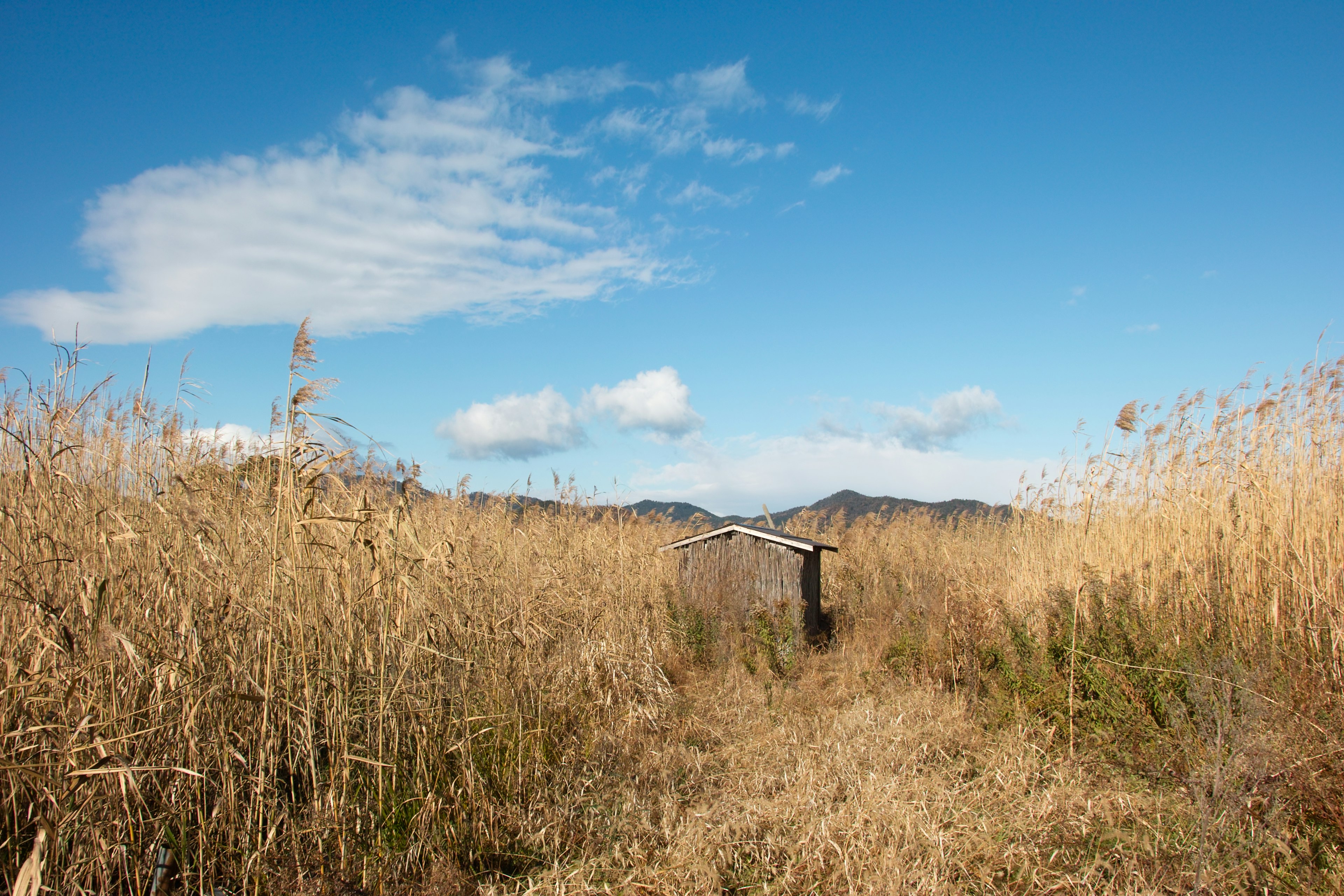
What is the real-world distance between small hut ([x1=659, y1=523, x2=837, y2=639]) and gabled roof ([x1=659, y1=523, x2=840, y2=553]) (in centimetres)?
1

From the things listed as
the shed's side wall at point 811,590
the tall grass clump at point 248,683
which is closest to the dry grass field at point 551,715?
the tall grass clump at point 248,683

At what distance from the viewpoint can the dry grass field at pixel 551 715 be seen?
2777 millimetres

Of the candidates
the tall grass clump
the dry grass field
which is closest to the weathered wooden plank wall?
the dry grass field

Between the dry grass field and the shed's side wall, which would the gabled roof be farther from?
the dry grass field

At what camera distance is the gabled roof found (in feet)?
30.2

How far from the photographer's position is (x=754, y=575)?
9648 millimetres

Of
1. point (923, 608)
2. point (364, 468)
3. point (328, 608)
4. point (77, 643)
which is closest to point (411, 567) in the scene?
point (328, 608)

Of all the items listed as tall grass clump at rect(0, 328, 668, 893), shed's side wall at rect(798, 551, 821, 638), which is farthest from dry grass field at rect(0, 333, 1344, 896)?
shed's side wall at rect(798, 551, 821, 638)

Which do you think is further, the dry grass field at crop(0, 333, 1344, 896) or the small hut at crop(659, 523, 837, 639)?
the small hut at crop(659, 523, 837, 639)

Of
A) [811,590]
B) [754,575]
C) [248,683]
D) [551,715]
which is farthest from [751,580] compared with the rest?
[248,683]

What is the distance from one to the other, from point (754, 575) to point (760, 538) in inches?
21.3

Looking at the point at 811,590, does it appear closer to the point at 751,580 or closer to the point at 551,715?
the point at 751,580

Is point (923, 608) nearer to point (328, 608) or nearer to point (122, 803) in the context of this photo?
point (328, 608)

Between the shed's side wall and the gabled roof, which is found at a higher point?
the gabled roof
